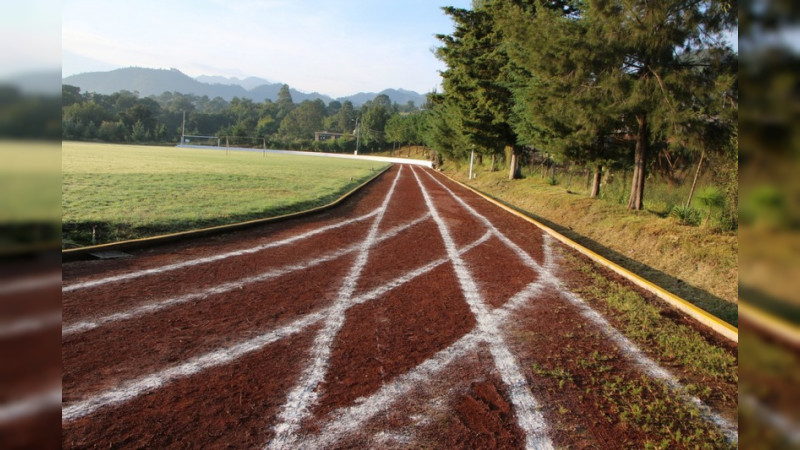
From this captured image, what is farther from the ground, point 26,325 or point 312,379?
point 26,325

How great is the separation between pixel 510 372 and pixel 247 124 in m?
150

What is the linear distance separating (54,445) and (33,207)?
0.47 m

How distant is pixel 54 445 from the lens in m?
0.92

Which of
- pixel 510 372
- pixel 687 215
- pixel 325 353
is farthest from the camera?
pixel 687 215

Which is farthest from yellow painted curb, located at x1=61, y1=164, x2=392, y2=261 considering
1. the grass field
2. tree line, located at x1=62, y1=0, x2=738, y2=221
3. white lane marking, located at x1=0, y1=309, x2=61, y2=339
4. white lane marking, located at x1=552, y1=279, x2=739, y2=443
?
white lane marking, located at x1=0, y1=309, x2=61, y2=339

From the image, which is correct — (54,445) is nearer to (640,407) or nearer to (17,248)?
(17,248)

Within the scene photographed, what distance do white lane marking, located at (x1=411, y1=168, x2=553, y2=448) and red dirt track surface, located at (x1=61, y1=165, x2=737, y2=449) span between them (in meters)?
0.02

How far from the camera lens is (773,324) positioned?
0.49 metres

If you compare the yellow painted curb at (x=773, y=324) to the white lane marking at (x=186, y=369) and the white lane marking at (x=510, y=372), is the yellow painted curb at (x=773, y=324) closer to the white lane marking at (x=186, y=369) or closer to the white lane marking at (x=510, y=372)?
the white lane marking at (x=510, y=372)

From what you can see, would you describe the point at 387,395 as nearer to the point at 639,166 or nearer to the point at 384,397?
the point at 384,397

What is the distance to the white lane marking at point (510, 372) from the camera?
3.26 m

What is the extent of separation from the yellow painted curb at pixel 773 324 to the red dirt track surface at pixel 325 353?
2.80 metres

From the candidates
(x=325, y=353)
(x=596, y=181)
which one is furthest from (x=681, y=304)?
(x=596, y=181)

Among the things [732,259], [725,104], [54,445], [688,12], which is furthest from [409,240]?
[54,445]
